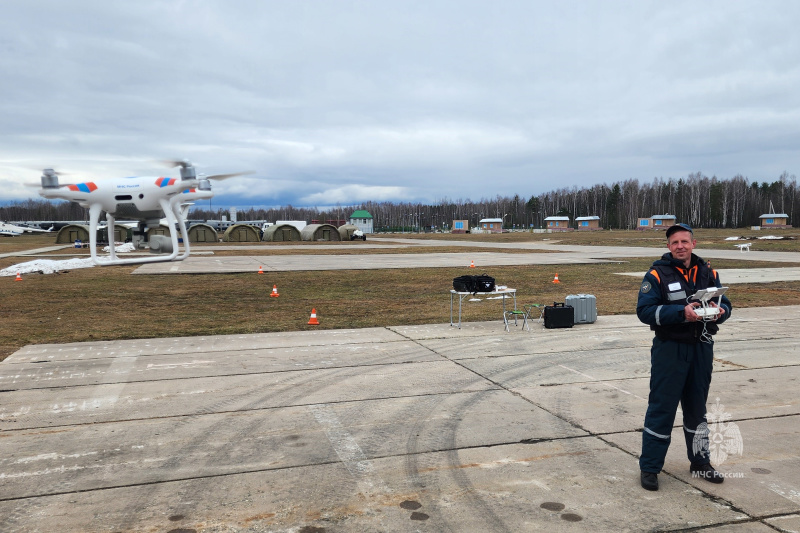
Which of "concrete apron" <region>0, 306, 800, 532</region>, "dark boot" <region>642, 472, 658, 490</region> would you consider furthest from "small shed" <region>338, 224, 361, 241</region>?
"dark boot" <region>642, 472, 658, 490</region>

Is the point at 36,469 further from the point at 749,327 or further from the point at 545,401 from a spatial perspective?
the point at 749,327

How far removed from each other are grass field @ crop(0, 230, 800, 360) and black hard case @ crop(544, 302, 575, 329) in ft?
7.22

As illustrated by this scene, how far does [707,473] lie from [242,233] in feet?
253

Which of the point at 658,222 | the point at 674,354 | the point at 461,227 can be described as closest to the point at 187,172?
the point at 674,354

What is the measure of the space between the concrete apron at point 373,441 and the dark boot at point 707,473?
0.27ft

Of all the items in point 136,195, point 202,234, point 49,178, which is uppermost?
point 49,178

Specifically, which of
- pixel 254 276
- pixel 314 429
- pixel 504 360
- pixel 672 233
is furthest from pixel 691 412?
pixel 254 276

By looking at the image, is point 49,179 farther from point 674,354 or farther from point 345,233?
point 345,233

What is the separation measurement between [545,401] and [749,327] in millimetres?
7763

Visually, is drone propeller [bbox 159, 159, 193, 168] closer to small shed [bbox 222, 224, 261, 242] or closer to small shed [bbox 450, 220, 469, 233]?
small shed [bbox 222, 224, 261, 242]

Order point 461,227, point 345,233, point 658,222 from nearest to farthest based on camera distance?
point 345,233, point 658,222, point 461,227

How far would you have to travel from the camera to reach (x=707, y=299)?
504cm

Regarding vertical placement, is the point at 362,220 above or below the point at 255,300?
above

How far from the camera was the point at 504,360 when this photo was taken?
1015cm
